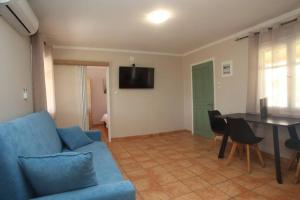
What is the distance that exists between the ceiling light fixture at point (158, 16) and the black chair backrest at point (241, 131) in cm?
186

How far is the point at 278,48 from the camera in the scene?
2.94 m

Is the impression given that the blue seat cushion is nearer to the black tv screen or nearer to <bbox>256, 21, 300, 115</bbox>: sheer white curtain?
the black tv screen

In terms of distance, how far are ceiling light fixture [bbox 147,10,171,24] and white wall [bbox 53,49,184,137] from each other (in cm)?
208

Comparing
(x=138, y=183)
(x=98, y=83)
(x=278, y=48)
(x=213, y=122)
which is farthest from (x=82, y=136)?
(x=98, y=83)

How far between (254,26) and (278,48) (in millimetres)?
683

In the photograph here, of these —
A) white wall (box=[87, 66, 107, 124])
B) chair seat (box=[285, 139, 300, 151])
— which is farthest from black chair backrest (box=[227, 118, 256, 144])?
white wall (box=[87, 66, 107, 124])

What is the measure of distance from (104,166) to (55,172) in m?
0.80

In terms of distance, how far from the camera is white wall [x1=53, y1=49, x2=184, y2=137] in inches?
186

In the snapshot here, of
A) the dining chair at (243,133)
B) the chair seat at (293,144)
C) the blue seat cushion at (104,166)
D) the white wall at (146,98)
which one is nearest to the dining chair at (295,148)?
the chair seat at (293,144)

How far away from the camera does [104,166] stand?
1.95m

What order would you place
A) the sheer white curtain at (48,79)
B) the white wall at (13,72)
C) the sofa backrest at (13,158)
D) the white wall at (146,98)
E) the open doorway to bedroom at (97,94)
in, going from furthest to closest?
1. the open doorway to bedroom at (97,94)
2. the white wall at (146,98)
3. the sheer white curtain at (48,79)
4. the white wall at (13,72)
5. the sofa backrest at (13,158)

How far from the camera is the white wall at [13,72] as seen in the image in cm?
189

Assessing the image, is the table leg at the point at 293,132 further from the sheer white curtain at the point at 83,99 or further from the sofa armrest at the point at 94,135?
the sheer white curtain at the point at 83,99

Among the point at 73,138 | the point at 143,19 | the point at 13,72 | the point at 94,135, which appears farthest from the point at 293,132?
the point at 13,72
